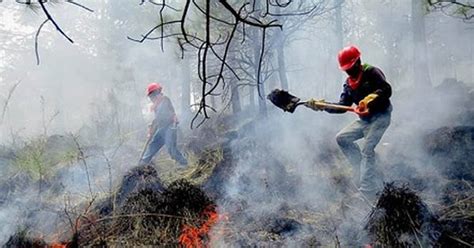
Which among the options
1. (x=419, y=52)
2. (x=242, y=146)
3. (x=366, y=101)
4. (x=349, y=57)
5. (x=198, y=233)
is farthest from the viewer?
(x=419, y=52)

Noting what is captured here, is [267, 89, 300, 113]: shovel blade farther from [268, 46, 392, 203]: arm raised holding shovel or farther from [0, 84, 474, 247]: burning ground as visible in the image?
[0, 84, 474, 247]: burning ground

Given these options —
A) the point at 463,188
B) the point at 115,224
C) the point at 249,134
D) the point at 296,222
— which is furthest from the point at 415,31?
the point at 115,224

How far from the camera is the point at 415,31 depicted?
11383 millimetres

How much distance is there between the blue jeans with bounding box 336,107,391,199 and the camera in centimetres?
429

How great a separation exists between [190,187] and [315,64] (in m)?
20.3

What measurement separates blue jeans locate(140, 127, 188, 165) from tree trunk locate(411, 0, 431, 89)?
307 inches

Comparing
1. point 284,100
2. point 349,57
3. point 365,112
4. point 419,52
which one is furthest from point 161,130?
point 419,52

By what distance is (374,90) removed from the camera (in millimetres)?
4379

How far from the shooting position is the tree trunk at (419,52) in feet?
36.5

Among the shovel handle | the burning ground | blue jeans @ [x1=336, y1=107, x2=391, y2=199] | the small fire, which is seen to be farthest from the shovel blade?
the small fire

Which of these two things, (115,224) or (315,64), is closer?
(115,224)

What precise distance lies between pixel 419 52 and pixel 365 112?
8.13 m

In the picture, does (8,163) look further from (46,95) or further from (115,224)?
(46,95)

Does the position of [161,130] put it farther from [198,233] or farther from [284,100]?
[198,233]
